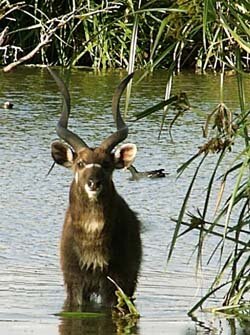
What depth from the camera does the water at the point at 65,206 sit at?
836 centimetres

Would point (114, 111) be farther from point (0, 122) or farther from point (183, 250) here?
point (0, 122)

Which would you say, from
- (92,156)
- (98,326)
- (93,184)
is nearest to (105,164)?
(92,156)

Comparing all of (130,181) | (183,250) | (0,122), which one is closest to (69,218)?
(183,250)

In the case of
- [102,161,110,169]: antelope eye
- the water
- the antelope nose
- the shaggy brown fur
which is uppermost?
[102,161,110,169]: antelope eye

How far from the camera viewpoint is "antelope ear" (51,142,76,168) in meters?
9.31

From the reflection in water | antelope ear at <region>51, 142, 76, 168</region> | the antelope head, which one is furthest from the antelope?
the reflection in water

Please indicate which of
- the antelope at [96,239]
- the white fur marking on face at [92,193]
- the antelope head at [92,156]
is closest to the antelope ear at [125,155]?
the antelope head at [92,156]

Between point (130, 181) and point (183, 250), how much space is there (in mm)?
3337

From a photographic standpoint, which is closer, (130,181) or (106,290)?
(106,290)

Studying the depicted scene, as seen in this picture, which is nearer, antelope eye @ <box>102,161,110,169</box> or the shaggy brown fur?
the shaggy brown fur

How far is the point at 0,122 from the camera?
1831cm

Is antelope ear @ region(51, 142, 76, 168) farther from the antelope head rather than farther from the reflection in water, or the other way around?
the reflection in water

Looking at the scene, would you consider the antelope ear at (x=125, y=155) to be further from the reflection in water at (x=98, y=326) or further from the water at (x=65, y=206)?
the reflection in water at (x=98, y=326)

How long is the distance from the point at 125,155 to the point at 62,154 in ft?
1.38
